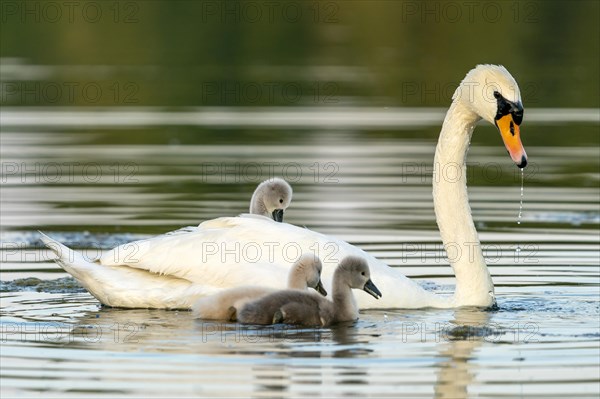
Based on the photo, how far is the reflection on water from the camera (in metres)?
8.77

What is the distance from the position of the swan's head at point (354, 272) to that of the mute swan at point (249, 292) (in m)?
0.17

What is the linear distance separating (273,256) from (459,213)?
1.67 m

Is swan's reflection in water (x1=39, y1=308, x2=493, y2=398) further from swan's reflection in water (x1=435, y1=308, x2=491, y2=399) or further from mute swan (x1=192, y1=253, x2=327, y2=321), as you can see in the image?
mute swan (x1=192, y1=253, x2=327, y2=321)

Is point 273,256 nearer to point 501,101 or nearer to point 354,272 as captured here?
point 354,272

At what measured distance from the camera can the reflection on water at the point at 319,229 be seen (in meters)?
8.77

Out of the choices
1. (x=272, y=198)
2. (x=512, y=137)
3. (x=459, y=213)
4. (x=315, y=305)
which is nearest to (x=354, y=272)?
(x=315, y=305)

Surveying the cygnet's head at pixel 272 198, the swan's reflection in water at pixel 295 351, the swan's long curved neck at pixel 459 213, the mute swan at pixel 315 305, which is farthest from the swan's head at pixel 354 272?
the cygnet's head at pixel 272 198

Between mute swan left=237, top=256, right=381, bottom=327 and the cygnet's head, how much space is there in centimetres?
242

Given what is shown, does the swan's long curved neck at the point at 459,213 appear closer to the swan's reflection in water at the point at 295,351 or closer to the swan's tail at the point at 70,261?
the swan's reflection in water at the point at 295,351

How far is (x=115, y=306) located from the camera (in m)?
11.5

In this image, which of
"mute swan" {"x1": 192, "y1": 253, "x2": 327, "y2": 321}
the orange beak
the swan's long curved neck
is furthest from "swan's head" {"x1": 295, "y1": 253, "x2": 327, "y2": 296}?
the orange beak

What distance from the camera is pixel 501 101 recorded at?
11070mm

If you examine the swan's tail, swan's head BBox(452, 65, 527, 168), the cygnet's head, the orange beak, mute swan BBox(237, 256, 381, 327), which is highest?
swan's head BBox(452, 65, 527, 168)

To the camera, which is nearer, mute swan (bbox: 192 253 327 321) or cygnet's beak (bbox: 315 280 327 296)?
mute swan (bbox: 192 253 327 321)
